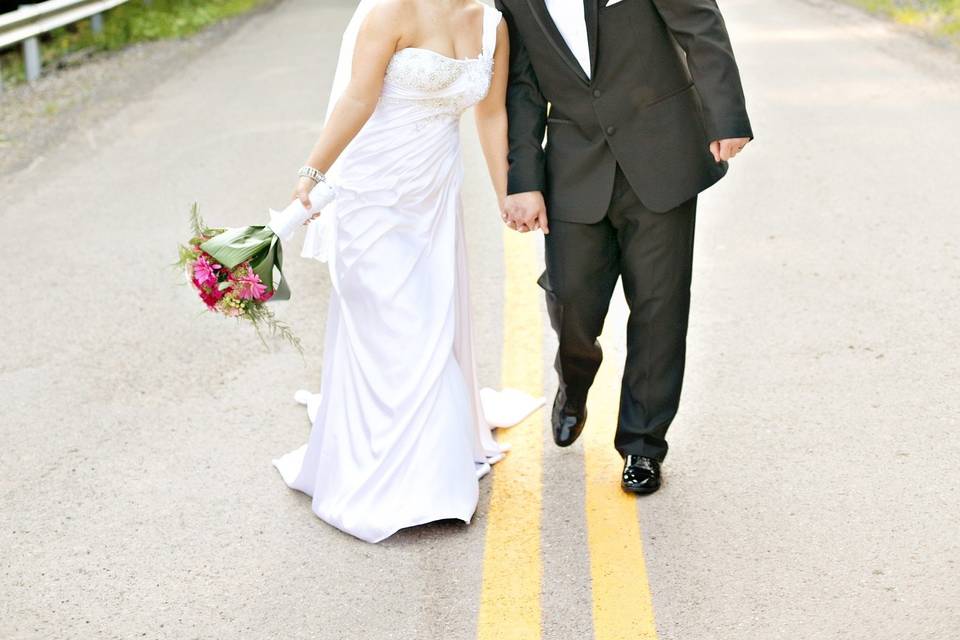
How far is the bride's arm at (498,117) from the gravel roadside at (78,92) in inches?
232

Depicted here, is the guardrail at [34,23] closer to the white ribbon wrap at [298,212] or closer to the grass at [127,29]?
the grass at [127,29]

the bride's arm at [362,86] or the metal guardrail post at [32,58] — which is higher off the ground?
the bride's arm at [362,86]

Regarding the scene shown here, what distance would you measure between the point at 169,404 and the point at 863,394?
273 centimetres

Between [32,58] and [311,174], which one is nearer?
[311,174]

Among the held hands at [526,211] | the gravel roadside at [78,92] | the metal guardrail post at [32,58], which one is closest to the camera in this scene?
the held hands at [526,211]

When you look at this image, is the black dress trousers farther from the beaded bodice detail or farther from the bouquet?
the bouquet

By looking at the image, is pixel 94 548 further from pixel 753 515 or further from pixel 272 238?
pixel 753 515

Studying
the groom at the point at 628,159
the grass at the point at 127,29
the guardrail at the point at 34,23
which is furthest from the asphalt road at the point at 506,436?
the grass at the point at 127,29

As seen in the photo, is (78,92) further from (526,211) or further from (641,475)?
(641,475)

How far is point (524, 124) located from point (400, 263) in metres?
0.61

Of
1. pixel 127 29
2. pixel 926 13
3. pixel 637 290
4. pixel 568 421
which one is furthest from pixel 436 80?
pixel 127 29

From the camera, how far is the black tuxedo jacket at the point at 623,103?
429 centimetres

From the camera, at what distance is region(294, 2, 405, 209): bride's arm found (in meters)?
4.31

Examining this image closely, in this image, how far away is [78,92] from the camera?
12.4m
